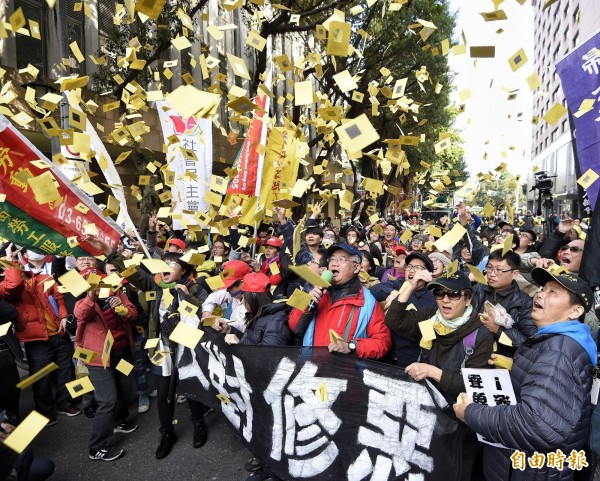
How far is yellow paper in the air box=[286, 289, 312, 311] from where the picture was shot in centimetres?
281

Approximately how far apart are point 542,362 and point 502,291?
1806 millimetres

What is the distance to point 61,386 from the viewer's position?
15.4 ft

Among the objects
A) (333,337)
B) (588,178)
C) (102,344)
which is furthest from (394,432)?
(588,178)

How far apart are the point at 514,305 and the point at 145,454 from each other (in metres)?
3.49

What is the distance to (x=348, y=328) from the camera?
3.02 m

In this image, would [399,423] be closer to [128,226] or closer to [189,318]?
[189,318]

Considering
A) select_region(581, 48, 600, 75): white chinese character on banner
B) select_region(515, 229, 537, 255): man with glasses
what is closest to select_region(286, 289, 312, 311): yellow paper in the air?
select_region(581, 48, 600, 75): white chinese character on banner

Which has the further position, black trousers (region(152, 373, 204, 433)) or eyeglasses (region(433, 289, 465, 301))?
black trousers (region(152, 373, 204, 433))

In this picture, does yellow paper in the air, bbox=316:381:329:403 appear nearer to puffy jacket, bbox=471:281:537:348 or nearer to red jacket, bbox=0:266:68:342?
puffy jacket, bbox=471:281:537:348

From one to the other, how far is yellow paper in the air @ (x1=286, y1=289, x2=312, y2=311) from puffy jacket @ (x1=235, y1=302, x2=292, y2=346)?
53 centimetres

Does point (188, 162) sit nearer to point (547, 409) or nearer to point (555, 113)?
point (555, 113)

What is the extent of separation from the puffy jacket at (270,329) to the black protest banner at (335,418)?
9.2 inches

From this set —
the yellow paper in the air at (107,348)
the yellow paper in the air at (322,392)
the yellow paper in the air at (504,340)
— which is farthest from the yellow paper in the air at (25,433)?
the yellow paper in the air at (504,340)

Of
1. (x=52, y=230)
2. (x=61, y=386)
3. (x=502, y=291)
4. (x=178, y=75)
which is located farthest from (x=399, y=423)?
(x=178, y=75)
